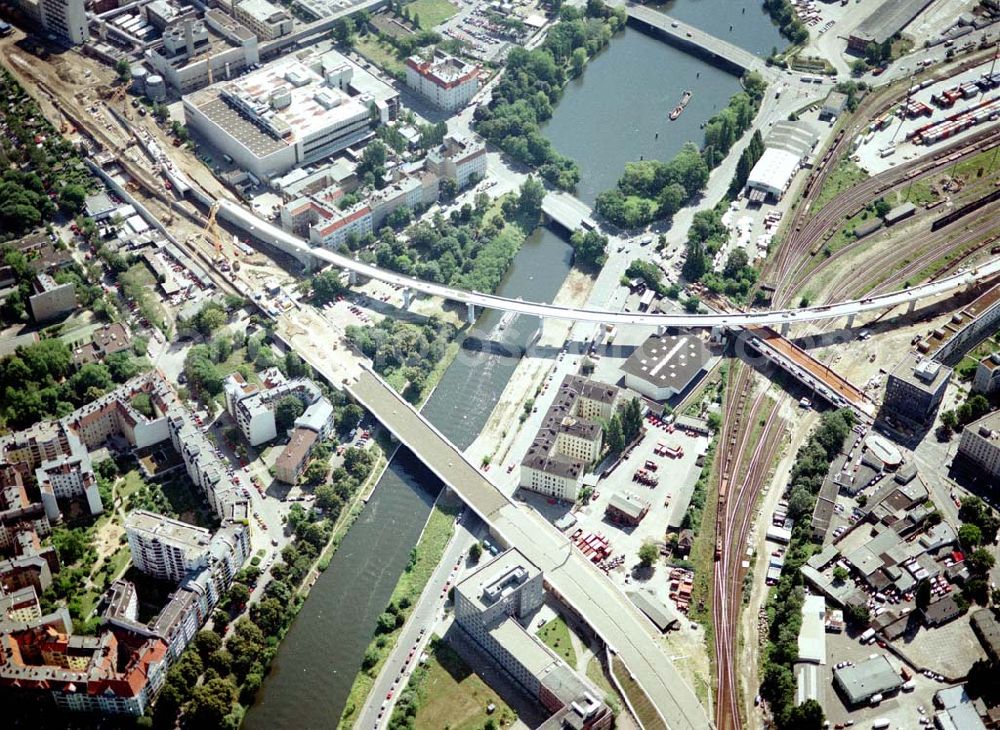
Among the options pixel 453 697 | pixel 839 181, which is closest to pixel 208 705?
pixel 453 697

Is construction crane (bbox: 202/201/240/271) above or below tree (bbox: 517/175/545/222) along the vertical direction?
below

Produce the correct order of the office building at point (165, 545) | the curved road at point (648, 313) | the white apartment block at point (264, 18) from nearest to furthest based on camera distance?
the office building at point (165, 545), the curved road at point (648, 313), the white apartment block at point (264, 18)

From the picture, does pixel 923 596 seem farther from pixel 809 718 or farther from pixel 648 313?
pixel 648 313

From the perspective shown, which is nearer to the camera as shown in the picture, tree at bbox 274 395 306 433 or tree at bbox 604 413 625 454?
tree at bbox 604 413 625 454

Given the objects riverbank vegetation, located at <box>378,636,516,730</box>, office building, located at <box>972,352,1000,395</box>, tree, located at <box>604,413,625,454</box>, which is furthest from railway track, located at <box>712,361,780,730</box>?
office building, located at <box>972,352,1000,395</box>

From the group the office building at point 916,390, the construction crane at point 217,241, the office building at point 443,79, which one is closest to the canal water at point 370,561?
the construction crane at point 217,241

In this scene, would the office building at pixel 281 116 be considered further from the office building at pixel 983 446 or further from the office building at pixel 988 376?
the office building at pixel 983 446

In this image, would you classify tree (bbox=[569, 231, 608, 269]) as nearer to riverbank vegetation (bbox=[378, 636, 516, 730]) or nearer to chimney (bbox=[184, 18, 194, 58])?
riverbank vegetation (bbox=[378, 636, 516, 730])
